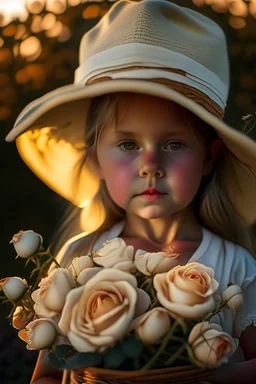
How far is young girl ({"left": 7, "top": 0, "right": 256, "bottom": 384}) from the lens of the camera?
1.07 metres

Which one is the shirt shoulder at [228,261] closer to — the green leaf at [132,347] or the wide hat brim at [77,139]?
the wide hat brim at [77,139]

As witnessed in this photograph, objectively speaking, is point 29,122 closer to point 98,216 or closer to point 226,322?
point 98,216

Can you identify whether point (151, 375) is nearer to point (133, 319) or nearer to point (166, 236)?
point (133, 319)

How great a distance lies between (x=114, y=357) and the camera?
878mm

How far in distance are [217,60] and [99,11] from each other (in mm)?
506

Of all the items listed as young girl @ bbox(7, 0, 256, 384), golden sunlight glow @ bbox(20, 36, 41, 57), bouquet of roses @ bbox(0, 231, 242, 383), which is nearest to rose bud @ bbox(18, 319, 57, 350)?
bouquet of roses @ bbox(0, 231, 242, 383)

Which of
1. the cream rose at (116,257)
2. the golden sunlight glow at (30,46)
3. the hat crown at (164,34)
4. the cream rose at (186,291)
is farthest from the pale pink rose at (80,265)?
the golden sunlight glow at (30,46)

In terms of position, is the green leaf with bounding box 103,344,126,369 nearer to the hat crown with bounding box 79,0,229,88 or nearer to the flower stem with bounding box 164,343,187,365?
the flower stem with bounding box 164,343,187,365

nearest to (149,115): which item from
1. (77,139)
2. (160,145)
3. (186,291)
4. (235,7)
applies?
(160,145)

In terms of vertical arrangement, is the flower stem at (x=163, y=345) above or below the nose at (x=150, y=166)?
below

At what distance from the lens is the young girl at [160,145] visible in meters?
1.07

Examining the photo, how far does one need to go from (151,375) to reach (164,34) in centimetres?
54

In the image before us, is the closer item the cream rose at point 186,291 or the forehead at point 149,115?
the cream rose at point 186,291

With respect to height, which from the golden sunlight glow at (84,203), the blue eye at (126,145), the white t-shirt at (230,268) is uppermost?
the blue eye at (126,145)
